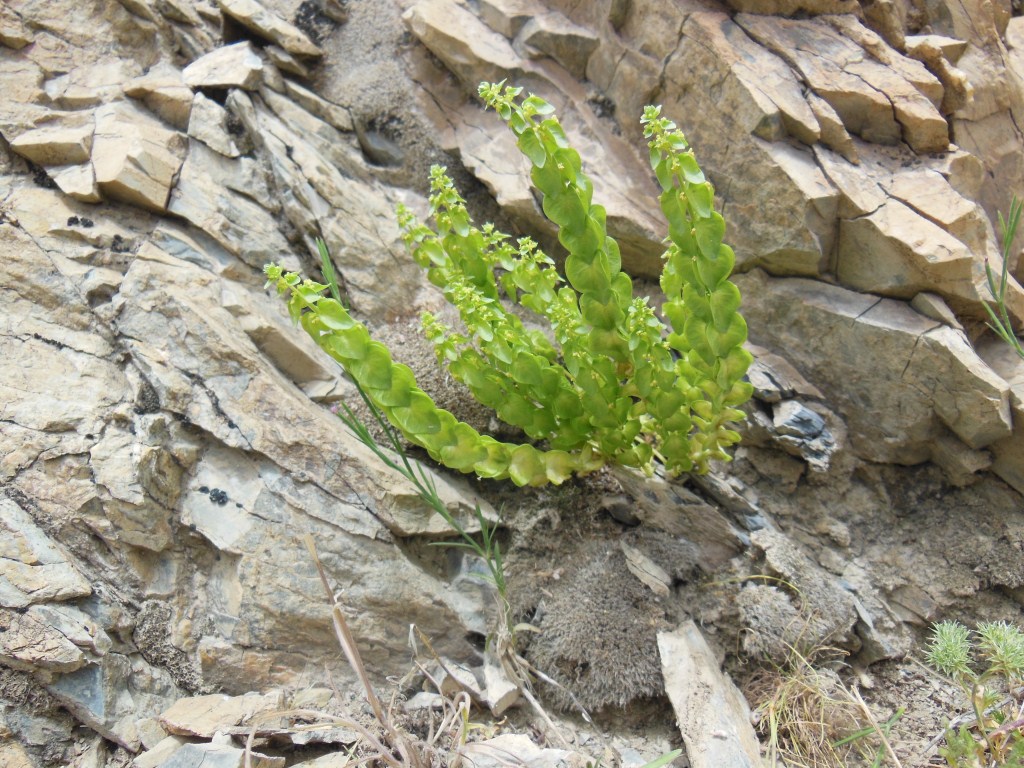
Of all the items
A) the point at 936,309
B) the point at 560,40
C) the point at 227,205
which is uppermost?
the point at 560,40

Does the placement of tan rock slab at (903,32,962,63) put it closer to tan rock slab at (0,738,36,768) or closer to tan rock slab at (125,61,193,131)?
tan rock slab at (125,61,193,131)

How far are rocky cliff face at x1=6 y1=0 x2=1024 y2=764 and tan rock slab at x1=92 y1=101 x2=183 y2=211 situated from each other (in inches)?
0.7

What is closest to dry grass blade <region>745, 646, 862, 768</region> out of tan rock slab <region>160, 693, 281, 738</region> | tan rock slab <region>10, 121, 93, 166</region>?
tan rock slab <region>160, 693, 281, 738</region>

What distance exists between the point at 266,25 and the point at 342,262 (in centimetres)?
159

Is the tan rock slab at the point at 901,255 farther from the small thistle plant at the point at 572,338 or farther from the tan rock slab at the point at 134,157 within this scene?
the tan rock slab at the point at 134,157

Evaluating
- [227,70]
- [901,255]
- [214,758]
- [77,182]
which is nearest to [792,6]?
[901,255]

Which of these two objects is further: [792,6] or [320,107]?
[320,107]

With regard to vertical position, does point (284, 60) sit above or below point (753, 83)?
below

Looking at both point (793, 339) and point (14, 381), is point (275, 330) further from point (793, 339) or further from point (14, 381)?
point (793, 339)

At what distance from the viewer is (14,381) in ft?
9.09

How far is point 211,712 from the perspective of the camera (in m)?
2.50

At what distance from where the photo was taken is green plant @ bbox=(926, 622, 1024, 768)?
7.31 ft

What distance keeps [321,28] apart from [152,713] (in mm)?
3721

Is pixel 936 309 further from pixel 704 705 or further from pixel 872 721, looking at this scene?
pixel 704 705
